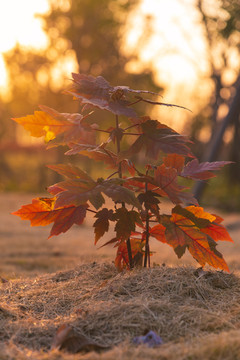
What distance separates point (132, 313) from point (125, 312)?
0.04 m

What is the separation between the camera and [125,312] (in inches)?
75.7

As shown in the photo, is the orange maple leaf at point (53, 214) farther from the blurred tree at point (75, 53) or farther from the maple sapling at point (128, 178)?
the blurred tree at point (75, 53)

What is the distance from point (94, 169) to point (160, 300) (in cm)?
1832

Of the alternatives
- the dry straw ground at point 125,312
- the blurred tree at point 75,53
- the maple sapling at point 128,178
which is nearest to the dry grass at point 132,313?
the dry straw ground at point 125,312

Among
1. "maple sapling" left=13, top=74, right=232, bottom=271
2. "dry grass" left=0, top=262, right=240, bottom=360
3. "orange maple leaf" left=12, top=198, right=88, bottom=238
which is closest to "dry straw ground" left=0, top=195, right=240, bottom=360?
"dry grass" left=0, top=262, right=240, bottom=360

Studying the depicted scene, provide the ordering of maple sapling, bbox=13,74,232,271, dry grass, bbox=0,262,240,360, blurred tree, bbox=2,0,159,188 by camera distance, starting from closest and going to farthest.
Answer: dry grass, bbox=0,262,240,360 → maple sapling, bbox=13,74,232,271 → blurred tree, bbox=2,0,159,188

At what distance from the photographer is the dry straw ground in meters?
1.62

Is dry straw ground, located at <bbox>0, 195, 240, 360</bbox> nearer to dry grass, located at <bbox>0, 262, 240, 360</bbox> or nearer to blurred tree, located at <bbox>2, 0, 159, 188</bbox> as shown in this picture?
dry grass, located at <bbox>0, 262, 240, 360</bbox>

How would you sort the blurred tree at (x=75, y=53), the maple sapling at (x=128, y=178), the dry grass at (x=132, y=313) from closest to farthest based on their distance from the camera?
the dry grass at (x=132, y=313) → the maple sapling at (x=128, y=178) → the blurred tree at (x=75, y=53)

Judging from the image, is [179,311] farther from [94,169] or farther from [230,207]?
[94,169]

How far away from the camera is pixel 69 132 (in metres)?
2.29

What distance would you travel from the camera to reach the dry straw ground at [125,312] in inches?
63.9

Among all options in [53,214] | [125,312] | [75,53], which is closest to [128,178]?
[53,214]

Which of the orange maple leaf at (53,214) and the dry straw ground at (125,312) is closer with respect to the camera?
the dry straw ground at (125,312)
